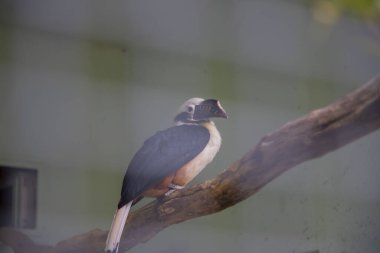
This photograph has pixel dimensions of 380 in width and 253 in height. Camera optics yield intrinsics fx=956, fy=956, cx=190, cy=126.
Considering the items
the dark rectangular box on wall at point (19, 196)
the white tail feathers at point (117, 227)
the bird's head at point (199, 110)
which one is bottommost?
the white tail feathers at point (117, 227)

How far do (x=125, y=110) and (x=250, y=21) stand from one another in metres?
0.36

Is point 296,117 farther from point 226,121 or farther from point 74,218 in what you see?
point 74,218

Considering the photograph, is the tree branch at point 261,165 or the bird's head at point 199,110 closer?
the tree branch at point 261,165

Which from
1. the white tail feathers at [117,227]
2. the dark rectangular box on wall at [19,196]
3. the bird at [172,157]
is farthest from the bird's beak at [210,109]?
the dark rectangular box on wall at [19,196]

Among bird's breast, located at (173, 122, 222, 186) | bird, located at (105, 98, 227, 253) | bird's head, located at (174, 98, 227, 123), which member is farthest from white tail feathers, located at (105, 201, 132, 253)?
bird's head, located at (174, 98, 227, 123)

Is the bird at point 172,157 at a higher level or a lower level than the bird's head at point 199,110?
lower

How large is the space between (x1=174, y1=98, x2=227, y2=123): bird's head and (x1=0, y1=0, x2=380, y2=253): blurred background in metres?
0.02

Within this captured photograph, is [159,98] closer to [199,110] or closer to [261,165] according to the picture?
[199,110]

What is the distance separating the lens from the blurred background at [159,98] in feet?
7.14

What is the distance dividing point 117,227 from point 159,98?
313 millimetres

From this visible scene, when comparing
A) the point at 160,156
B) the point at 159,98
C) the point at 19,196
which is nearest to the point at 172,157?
the point at 160,156

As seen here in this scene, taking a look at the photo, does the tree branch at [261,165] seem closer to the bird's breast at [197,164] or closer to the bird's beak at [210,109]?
the bird's breast at [197,164]

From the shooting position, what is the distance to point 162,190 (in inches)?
86.4

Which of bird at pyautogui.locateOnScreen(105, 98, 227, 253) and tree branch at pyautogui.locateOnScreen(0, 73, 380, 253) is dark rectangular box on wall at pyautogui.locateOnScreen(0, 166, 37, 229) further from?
bird at pyautogui.locateOnScreen(105, 98, 227, 253)
